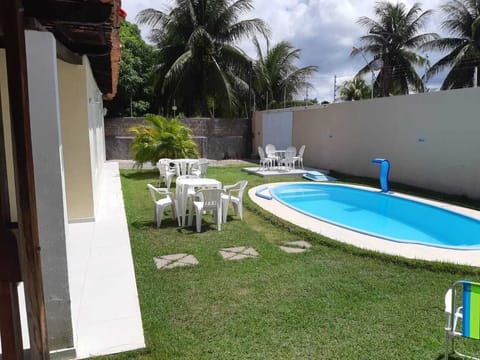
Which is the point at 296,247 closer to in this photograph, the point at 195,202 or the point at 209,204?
the point at 209,204

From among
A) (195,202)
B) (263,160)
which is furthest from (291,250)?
(263,160)

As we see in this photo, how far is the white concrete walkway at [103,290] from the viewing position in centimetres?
353

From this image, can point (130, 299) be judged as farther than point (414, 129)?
No

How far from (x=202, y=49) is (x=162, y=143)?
10531 mm

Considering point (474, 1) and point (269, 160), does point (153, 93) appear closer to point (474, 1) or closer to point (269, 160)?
point (269, 160)

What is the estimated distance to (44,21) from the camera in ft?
10.8

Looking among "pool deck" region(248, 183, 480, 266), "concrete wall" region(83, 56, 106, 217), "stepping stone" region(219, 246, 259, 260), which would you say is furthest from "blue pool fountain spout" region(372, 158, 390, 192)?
"concrete wall" region(83, 56, 106, 217)

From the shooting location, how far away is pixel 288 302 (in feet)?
14.5

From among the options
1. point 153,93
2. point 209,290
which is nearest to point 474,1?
point 153,93

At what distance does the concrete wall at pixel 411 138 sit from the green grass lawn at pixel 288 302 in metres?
6.62

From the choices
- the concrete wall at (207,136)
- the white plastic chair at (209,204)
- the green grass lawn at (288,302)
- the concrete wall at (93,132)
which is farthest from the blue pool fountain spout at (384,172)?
the concrete wall at (207,136)

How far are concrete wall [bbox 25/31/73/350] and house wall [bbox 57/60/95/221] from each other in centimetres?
425

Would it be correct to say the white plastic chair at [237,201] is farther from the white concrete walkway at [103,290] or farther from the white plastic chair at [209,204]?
the white concrete walkway at [103,290]

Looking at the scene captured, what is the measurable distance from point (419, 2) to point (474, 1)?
3803 millimetres
